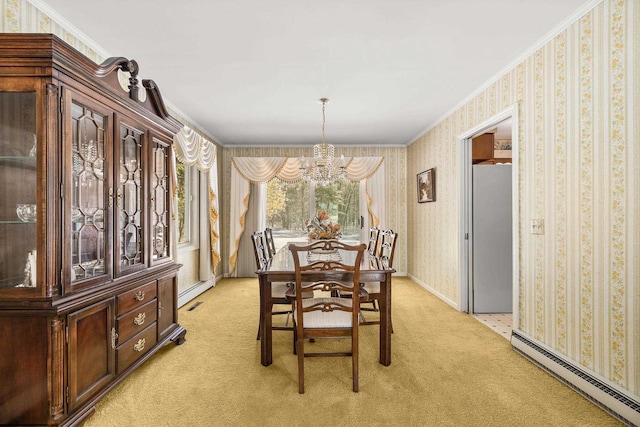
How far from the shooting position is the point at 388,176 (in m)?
6.11

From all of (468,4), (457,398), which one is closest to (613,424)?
(457,398)

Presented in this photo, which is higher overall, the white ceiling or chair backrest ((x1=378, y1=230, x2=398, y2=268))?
the white ceiling

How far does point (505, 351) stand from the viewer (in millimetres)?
2812

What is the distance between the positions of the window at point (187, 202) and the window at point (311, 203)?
1.50 metres

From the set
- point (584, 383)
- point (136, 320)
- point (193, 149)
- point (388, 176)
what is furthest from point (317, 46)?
point (388, 176)

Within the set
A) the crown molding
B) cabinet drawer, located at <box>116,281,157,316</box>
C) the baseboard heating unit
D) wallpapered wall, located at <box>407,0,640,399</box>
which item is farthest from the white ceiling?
the baseboard heating unit

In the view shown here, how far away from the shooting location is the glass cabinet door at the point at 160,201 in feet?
8.81

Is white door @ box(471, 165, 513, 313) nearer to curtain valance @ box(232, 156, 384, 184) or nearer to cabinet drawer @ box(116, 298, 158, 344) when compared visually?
curtain valance @ box(232, 156, 384, 184)

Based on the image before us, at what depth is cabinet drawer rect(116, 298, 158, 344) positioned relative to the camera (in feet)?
7.18

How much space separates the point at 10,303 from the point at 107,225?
0.62m

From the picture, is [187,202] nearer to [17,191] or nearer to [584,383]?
[17,191]

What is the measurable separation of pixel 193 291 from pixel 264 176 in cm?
231

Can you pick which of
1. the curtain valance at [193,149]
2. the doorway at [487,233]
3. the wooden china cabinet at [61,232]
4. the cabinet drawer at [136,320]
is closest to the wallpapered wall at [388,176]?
the curtain valance at [193,149]

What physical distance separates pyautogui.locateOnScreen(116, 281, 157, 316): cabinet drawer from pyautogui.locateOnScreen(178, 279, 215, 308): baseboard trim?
1.72 m
